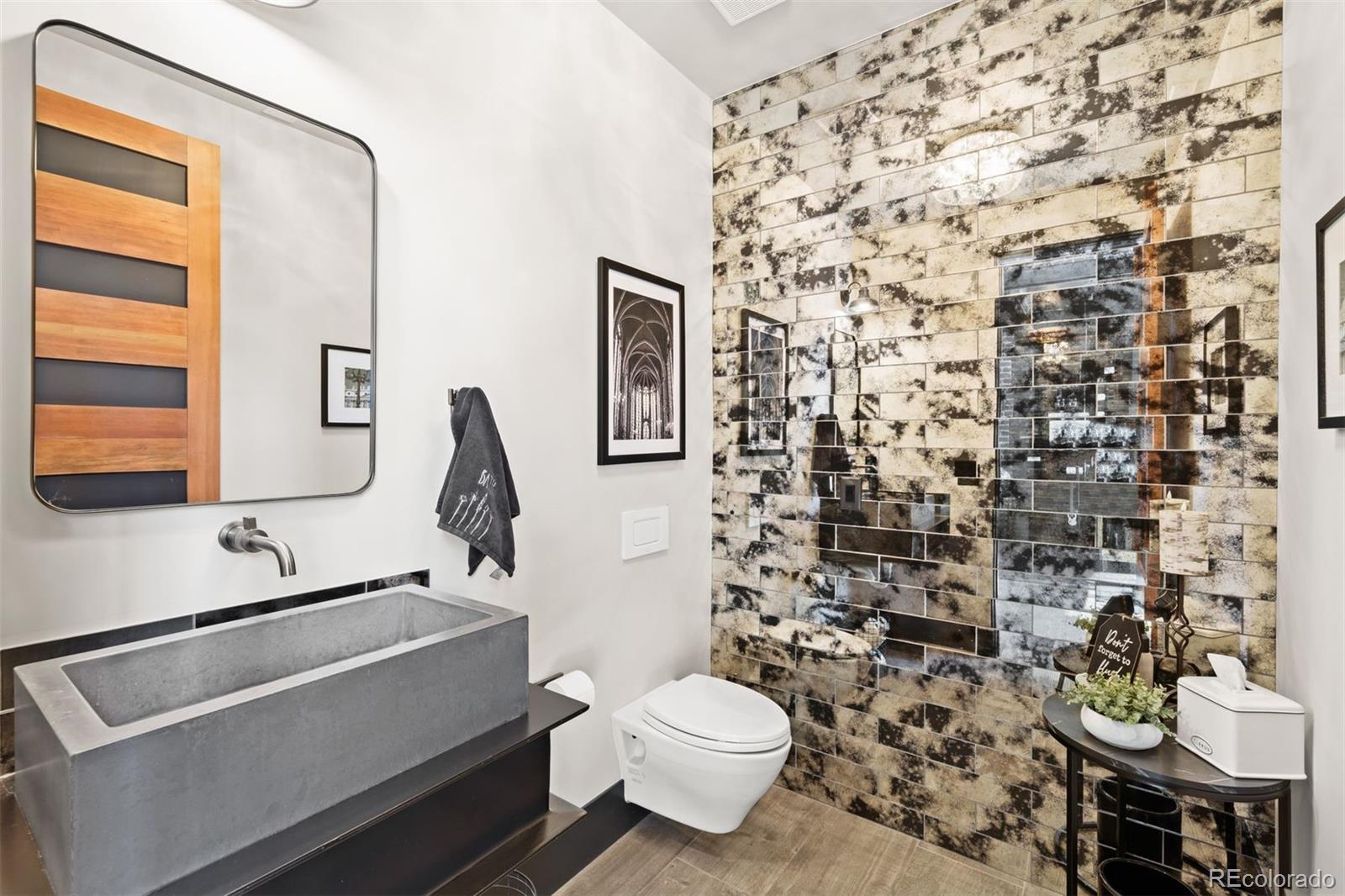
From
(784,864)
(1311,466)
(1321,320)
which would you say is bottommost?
(784,864)

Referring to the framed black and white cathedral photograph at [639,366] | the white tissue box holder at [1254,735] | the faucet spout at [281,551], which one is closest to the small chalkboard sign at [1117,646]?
the white tissue box holder at [1254,735]

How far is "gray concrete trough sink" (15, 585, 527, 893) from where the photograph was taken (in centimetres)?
75

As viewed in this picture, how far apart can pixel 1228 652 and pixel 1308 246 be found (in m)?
1.06

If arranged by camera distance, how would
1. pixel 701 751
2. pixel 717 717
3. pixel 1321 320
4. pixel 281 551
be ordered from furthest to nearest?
pixel 717 717 → pixel 701 751 → pixel 1321 320 → pixel 281 551

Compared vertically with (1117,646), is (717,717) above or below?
below

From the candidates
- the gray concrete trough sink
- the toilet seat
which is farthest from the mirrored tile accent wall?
the gray concrete trough sink

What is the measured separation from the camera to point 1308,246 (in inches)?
57.6

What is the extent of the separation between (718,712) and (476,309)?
149 centimetres

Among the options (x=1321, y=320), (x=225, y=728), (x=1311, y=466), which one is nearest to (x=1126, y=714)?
(x=1311, y=466)

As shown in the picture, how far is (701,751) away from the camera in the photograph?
76.1 inches

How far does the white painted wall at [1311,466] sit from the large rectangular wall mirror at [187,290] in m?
2.09

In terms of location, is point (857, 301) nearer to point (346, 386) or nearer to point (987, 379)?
point (987, 379)

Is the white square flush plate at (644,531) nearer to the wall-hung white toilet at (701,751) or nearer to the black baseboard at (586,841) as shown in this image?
the wall-hung white toilet at (701,751)

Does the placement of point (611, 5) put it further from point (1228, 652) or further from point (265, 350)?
point (1228, 652)
